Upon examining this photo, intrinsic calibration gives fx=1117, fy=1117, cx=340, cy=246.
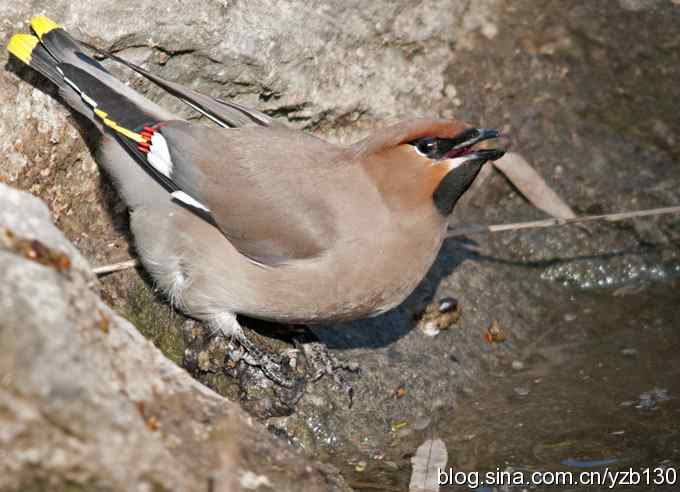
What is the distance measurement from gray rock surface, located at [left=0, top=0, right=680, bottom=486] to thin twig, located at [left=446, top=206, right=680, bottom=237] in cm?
21

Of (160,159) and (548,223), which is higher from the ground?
(160,159)

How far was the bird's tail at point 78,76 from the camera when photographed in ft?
17.7

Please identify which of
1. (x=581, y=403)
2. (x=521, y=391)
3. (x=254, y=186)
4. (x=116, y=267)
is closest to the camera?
(x=254, y=186)

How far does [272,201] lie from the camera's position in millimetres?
5305

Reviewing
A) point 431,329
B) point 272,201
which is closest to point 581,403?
point 431,329

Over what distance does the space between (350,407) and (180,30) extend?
2183 mm

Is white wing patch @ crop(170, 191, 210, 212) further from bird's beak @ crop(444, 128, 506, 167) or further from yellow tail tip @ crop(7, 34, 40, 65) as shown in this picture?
bird's beak @ crop(444, 128, 506, 167)

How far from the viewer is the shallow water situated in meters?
5.37

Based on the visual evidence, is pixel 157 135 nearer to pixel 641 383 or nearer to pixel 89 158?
pixel 89 158

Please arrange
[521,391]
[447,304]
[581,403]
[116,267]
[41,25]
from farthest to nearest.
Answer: [447,304] → [521,391] → [581,403] → [116,267] → [41,25]

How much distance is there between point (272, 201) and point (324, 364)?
1.00 meters

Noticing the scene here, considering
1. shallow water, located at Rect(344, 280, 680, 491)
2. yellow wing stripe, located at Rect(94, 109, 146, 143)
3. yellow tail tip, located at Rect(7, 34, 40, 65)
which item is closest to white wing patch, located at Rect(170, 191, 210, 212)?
yellow wing stripe, located at Rect(94, 109, 146, 143)

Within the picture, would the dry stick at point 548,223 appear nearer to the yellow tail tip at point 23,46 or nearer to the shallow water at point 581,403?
the shallow water at point 581,403

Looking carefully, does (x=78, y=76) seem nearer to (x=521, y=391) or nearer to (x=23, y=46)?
(x=23, y=46)
